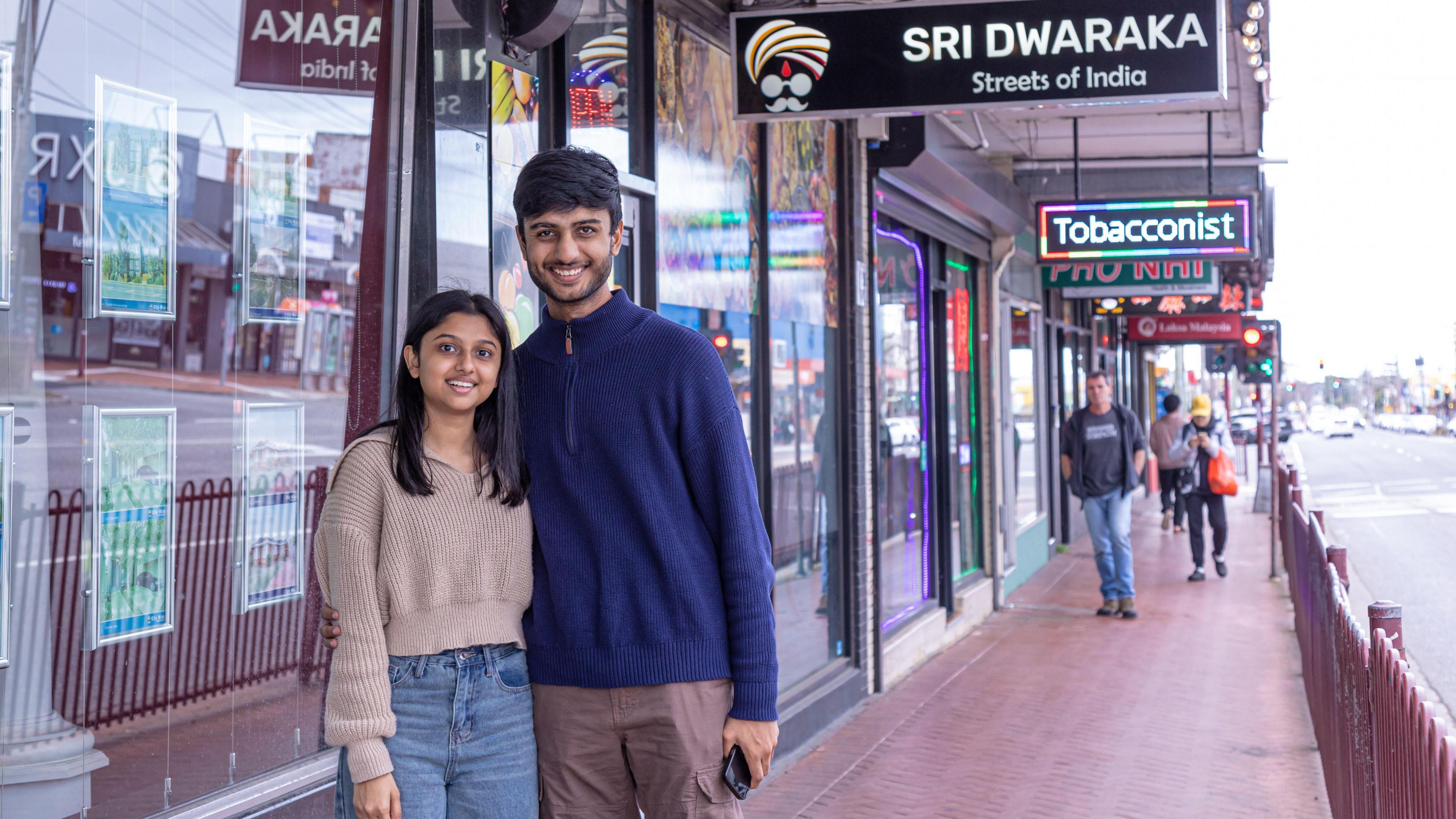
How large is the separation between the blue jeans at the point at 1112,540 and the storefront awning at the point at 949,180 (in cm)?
239

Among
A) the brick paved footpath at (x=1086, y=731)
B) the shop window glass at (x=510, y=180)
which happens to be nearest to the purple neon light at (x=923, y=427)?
the brick paved footpath at (x=1086, y=731)

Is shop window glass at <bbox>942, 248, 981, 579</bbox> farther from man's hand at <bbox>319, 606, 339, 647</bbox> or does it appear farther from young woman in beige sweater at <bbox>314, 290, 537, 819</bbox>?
man's hand at <bbox>319, 606, 339, 647</bbox>

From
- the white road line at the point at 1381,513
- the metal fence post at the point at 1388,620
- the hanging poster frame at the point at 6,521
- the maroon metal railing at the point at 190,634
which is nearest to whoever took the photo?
the hanging poster frame at the point at 6,521

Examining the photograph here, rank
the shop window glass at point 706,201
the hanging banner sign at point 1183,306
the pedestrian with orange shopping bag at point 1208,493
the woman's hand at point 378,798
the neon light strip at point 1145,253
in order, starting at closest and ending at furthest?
the woman's hand at point 378,798 → the shop window glass at point 706,201 → the neon light strip at point 1145,253 → the pedestrian with orange shopping bag at point 1208,493 → the hanging banner sign at point 1183,306

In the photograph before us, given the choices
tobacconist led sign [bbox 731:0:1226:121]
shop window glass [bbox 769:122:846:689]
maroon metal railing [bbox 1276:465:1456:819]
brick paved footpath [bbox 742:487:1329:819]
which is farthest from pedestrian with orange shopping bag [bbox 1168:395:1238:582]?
tobacconist led sign [bbox 731:0:1226:121]

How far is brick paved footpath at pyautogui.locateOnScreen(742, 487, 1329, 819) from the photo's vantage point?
215 inches

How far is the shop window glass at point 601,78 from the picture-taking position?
4.71 m

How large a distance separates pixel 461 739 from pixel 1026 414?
479 inches

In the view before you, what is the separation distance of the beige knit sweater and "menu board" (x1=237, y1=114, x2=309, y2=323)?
3.94ft

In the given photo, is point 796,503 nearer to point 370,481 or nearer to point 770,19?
point 770,19

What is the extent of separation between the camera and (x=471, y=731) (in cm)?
238

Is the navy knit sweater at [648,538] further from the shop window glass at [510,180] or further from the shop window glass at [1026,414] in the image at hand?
the shop window glass at [1026,414]

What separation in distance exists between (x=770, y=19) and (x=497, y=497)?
3200 mm

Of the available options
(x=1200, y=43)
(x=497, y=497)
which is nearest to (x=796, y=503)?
(x=1200, y=43)
